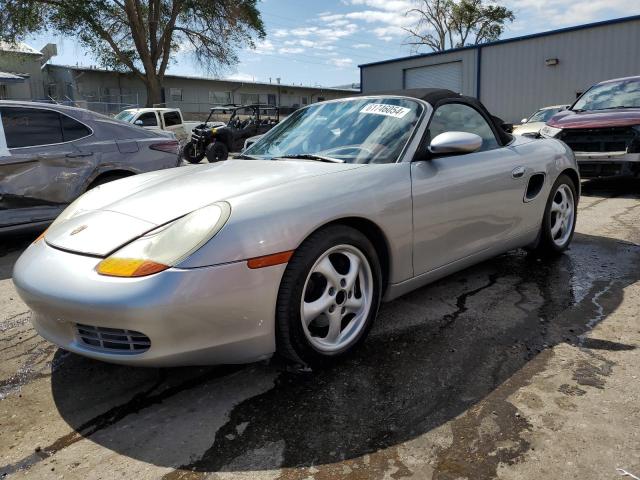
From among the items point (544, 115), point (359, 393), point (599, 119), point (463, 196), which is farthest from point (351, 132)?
point (544, 115)

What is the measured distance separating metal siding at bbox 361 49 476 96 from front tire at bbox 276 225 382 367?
21.1 metres

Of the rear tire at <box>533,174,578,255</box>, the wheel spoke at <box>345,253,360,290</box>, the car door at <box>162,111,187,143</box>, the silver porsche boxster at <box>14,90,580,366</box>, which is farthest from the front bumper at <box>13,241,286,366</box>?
the car door at <box>162,111,187,143</box>

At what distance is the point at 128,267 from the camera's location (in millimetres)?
2066

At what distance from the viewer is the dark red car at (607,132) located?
695 cm

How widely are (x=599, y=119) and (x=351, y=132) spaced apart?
573 centimetres

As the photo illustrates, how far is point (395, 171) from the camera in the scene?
2760 mm

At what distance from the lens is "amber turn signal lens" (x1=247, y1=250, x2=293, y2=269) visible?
6.92 feet

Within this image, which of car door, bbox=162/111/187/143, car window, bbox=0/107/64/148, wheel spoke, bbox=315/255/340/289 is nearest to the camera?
wheel spoke, bbox=315/255/340/289

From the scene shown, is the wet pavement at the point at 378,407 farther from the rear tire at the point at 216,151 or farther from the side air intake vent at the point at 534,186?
the rear tire at the point at 216,151

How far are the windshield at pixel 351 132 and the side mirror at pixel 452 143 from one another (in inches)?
6.9

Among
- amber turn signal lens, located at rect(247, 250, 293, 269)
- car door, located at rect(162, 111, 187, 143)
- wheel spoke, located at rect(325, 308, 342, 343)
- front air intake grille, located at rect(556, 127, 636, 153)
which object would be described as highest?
car door, located at rect(162, 111, 187, 143)

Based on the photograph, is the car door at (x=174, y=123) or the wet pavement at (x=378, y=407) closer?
the wet pavement at (x=378, y=407)

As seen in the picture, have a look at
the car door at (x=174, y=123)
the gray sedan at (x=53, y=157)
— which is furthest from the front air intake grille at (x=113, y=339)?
the car door at (x=174, y=123)

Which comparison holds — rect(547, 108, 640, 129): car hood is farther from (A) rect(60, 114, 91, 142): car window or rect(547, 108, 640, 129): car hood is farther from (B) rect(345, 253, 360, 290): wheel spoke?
(A) rect(60, 114, 91, 142): car window
